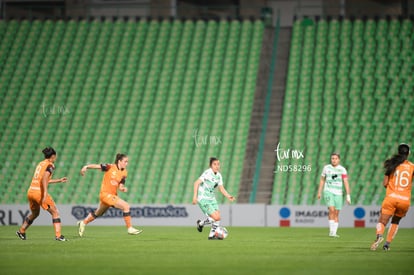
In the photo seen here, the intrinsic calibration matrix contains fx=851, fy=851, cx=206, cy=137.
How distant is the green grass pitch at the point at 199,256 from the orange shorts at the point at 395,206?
781 millimetres

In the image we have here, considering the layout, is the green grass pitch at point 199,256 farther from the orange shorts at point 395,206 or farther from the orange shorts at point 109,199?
the orange shorts at point 109,199

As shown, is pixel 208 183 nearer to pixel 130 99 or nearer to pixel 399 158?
pixel 399 158

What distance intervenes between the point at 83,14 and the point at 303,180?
1710cm

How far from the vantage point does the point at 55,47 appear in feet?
137

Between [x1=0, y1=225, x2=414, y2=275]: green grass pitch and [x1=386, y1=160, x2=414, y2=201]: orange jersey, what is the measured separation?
1.13 meters

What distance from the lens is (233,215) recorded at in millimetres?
30922

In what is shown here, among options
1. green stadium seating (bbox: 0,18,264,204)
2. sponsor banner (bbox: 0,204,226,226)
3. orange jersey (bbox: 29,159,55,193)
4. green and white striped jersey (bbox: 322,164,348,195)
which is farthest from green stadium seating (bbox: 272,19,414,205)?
orange jersey (bbox: 29,159,55,193)

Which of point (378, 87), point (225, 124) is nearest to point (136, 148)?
point (225, 124)

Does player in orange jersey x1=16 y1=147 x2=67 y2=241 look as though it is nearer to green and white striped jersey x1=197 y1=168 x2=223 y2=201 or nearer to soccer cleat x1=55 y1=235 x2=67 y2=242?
soccer cleat x1=55 y1=235 x2=67 y2=242

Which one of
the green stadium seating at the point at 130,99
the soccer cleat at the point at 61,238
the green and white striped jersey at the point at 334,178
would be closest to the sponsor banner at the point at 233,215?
the green stadium seating at the point at 130,99

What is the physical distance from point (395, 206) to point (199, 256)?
4.08 m

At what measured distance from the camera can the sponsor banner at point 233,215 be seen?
30172mm

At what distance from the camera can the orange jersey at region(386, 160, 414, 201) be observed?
54.5 feet

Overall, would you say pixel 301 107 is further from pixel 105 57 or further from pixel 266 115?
pixel 105 57
